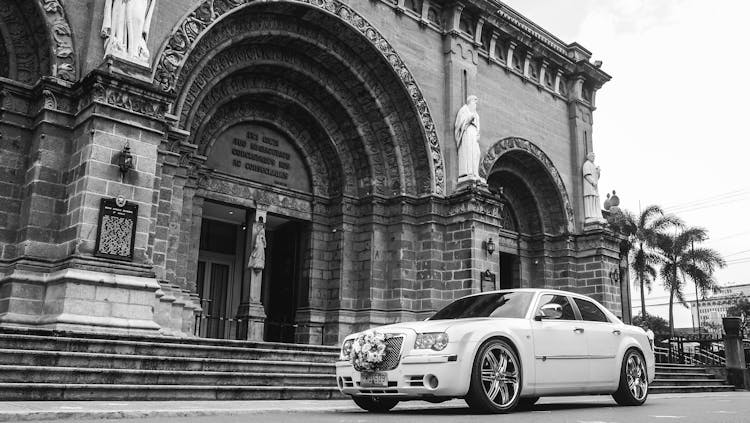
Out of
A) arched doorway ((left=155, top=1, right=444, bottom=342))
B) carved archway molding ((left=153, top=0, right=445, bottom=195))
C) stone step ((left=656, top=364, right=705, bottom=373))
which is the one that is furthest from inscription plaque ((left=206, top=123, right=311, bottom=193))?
stone step ((left=656, top=364, right=705, bottom=373))

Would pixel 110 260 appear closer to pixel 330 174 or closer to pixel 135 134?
pixel 135 134

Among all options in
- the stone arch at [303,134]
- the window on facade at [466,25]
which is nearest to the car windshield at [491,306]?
the stone arch at [303,134]

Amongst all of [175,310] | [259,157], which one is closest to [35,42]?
[175,310]

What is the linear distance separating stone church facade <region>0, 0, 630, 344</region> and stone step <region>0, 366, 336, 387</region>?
2.27 meters

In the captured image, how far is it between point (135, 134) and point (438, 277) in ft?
30.8

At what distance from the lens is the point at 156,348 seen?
9.56 m

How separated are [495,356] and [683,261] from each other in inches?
1382

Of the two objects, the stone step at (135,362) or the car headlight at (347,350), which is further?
the stone step at (135,362)

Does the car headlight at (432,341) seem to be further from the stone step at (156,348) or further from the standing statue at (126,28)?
the standing statue at (126,28)

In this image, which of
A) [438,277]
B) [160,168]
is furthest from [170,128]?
[438,277]

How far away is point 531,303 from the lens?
293 inches

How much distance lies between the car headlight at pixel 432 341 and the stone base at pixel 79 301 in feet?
19.2

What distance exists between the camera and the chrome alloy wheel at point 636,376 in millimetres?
8359

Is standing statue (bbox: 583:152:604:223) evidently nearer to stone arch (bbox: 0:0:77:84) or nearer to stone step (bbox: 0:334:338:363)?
stone step (bbox: 0:334:338:363)
